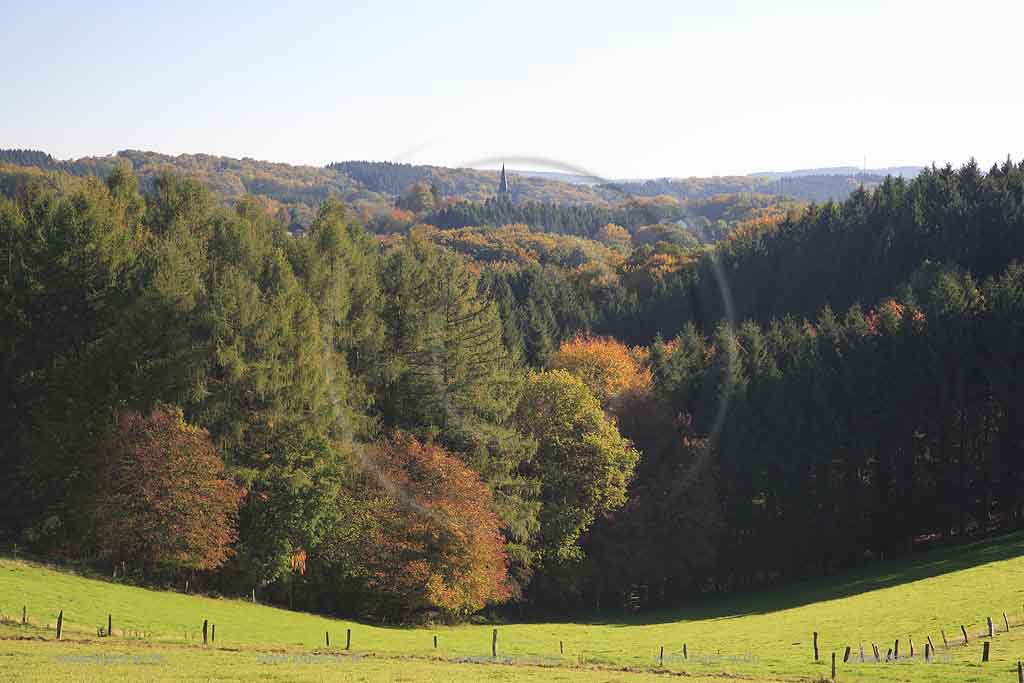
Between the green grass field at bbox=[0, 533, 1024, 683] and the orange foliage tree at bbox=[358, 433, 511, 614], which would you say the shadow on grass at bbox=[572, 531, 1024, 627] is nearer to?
the green grass field at bbox=[0, 533, 1024, 683]

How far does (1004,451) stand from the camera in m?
66.0

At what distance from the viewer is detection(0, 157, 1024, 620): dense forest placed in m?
52.0

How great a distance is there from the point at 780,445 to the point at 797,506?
14.4 ft

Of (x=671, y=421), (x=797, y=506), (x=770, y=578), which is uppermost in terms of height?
(x=671, y=421)

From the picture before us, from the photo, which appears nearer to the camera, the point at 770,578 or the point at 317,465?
the point at 317,465

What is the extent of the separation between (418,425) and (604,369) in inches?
924

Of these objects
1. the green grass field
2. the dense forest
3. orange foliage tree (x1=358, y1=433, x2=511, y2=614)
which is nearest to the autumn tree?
the dense forest

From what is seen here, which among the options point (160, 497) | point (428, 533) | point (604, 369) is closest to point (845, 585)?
point (428, 533)

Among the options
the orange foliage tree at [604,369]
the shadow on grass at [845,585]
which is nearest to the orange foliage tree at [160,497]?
the shadow on grass at [845,585]

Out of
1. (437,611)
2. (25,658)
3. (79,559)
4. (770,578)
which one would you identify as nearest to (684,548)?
(770,578)

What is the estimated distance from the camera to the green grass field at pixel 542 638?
3061cm

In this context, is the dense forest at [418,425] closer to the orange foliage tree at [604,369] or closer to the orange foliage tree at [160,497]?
the orange foliage tree at [160,497]

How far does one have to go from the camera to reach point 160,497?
49125mm

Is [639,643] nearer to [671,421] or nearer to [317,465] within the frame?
[317,465]
